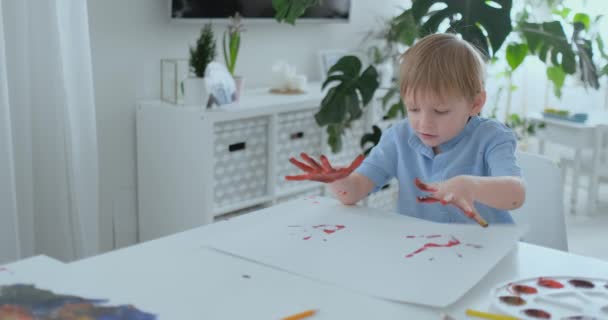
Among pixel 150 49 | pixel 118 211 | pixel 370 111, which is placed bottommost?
pixel 118 211

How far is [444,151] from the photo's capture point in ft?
5.01

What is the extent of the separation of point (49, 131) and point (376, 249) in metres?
1.57

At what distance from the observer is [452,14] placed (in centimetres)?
210

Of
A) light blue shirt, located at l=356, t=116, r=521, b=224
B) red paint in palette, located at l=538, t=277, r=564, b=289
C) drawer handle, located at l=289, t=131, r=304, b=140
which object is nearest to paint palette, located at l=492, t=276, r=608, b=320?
red paint in palette, located at l=538, t=277, r=564, b=289

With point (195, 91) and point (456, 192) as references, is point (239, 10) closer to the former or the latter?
point (195, 91)

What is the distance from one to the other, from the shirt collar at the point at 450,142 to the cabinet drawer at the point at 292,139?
1.37 meters

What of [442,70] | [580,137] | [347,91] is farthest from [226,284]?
[580,137]

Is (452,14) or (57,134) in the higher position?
(452,14)

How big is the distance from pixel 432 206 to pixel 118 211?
65.1 inches

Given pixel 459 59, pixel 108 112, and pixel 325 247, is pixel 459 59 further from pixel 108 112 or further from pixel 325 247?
pixel 108 112

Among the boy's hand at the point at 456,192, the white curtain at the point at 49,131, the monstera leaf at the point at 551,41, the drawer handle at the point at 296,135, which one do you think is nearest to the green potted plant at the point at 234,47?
the drawer handle at the point at 296,135

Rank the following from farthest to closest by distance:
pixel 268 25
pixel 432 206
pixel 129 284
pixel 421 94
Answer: pixel 268 25
pixel 432 206
pixel 421 94
pixel 129 284

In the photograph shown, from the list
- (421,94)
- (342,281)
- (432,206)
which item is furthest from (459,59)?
(342,281)

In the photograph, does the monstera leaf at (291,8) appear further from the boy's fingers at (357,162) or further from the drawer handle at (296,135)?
the boy's fingers at (357,162)
